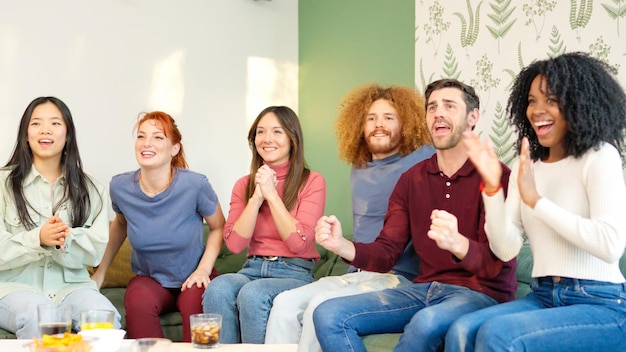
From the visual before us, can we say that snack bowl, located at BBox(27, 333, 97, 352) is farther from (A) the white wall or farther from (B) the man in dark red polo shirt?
(A) the white wall

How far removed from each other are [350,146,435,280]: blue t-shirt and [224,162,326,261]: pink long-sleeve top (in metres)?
0.15

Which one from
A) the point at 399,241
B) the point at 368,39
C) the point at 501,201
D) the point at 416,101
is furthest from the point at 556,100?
the point at 368,39

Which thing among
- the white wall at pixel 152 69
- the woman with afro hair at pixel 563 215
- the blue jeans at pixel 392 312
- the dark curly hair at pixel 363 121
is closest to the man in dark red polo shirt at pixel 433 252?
the blue jeans at pixel 392 312

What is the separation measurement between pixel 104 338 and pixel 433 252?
114 centimetres

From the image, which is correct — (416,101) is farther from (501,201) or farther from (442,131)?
(501,201)

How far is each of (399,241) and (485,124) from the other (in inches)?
36.8

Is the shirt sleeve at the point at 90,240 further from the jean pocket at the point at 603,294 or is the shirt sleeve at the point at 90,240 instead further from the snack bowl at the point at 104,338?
the jean pocket at the point at 603,294

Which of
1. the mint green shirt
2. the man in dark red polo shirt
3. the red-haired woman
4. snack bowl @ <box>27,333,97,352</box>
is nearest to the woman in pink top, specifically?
the red-haired woman

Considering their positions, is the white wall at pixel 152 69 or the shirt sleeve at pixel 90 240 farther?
the white wall at pixel 152 69

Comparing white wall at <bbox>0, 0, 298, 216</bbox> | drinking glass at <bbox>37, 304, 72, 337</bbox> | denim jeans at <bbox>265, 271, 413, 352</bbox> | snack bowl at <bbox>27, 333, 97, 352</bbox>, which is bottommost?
denim jeans at <bbox>265, 271, 413, 352</bbox>

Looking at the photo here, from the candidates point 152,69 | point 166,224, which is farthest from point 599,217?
point 152,69

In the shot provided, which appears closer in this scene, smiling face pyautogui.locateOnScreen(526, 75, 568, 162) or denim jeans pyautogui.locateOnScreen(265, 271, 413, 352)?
smiling face pyautogui.locateOnScreen(526, 75, 568, 162)

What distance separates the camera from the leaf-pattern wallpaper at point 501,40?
9.42 ft

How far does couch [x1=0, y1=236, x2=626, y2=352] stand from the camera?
2777 mm
